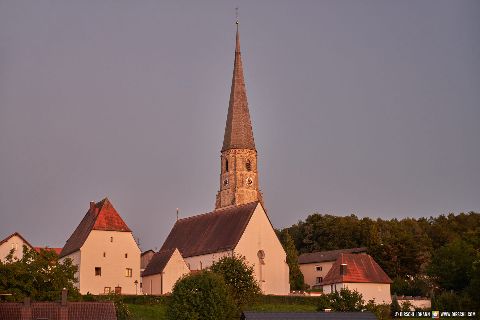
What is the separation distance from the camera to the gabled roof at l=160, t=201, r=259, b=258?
269 feet

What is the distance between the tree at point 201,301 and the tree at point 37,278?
21.3 feet

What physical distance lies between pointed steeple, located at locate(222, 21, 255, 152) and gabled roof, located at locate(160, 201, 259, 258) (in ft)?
94.7

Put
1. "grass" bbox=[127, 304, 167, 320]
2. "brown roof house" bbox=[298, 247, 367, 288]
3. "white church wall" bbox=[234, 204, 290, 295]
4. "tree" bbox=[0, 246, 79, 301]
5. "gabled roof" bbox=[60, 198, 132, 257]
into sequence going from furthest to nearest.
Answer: "brown roof house" bbox=[298, 247, 367, 288] → "white church wall" bbox=[234, 204, 290, 295] → "gabled roof" bbox=[60, 198, 132, 257] → "grass" bbox=[127, 304, 167, 320] → "tree" bbox=[0, 246, 79, 301]

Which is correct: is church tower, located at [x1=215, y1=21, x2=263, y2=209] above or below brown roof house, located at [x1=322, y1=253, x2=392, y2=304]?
above

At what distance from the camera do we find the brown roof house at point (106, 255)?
77.3 m

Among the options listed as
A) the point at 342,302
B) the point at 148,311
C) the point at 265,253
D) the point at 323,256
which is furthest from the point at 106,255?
the point at 323,256

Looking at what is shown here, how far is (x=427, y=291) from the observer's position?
83.7 m

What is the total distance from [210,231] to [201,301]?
3013 cm

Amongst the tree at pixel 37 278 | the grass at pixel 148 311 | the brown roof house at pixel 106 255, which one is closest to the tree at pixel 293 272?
the brown roof house at pixel 106 255

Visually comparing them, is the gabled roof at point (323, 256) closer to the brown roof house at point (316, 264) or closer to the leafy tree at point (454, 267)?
the brown roof house at point (316, 264)

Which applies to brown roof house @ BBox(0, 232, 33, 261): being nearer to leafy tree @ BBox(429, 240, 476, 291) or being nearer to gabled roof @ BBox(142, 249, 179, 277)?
gabled roof @ BBox(142, 249, 179, 277)

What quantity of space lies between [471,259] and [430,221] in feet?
183

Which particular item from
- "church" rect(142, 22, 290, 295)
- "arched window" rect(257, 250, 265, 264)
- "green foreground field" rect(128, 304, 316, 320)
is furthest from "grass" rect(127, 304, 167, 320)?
"arched window" rect(257, 250, 265, 264)

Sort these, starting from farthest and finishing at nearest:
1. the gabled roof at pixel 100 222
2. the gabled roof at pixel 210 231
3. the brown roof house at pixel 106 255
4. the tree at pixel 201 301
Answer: the gabled roof at pixel 210 231 < the gabled roof at pixel 100 222 < the brown roof house at pixel 106 255 < the tree at pixel 201 301
